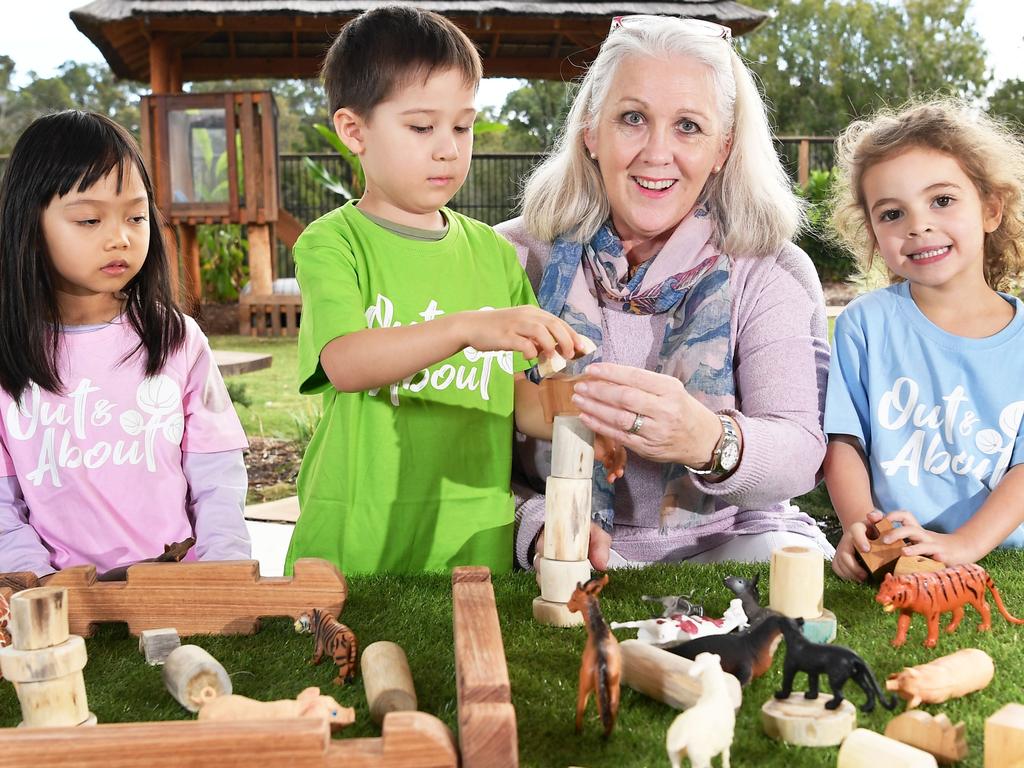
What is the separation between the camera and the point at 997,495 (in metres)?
1.90

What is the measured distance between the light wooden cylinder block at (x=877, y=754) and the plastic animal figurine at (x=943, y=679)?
138 mm

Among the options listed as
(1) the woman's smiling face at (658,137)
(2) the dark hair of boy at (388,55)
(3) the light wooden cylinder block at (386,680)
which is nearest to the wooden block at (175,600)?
(3) the light wooden cylinder block at (386,680)

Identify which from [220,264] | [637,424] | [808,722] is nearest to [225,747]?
[808,722]

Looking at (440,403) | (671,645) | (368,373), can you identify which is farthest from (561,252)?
(671,645)

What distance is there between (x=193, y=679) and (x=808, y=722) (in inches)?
27.1

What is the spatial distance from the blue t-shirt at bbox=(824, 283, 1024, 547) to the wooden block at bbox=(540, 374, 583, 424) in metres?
0.82

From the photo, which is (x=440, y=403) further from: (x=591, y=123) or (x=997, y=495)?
(x=997, y=495)

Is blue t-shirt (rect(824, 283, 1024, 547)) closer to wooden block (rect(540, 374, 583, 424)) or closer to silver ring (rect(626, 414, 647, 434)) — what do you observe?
silver ring (rect(626, 414, 647, 434))

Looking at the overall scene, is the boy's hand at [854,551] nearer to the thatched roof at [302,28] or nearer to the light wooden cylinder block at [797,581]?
the light wooden cylinder block at [797,581]

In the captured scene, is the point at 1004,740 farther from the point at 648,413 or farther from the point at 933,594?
the point at 648,413

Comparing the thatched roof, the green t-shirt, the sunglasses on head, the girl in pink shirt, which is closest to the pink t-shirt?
the girl in pink shirt

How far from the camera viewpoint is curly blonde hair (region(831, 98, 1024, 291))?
2094 mm

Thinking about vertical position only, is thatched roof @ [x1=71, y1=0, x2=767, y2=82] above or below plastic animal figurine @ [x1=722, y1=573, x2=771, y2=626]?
above

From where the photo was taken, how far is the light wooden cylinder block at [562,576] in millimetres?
1407
